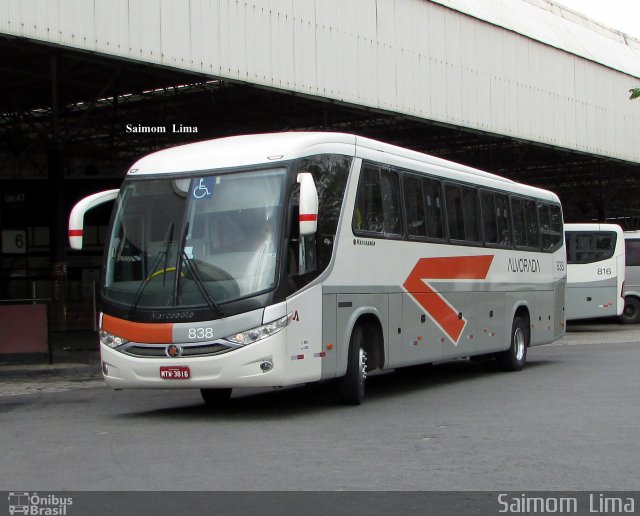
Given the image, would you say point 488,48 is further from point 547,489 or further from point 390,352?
point 547,489

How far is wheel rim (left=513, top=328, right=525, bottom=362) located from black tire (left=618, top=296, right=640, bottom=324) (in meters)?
A: 16.5

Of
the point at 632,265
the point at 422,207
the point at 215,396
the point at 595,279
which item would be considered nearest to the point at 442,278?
the point at 422,207

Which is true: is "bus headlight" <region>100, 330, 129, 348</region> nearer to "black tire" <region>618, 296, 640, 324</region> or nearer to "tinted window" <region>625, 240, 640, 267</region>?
Result: "tinted window" <region>625, 240, 640, 267</region>

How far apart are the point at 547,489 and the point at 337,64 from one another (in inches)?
670

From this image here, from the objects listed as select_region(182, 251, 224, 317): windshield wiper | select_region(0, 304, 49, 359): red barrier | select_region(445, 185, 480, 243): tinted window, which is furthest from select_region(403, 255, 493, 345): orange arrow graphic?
select_region(0, 304, 49, 359): red barrier

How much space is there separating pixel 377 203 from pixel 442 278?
239cm

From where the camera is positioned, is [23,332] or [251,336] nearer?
[251,336]

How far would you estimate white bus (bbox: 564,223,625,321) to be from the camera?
29781 millimetres

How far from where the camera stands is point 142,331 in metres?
11.0

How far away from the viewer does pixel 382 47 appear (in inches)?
965

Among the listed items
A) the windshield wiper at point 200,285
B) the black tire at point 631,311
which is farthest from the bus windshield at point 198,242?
the black tire at point 631,311

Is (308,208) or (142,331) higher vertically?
(308,208)
